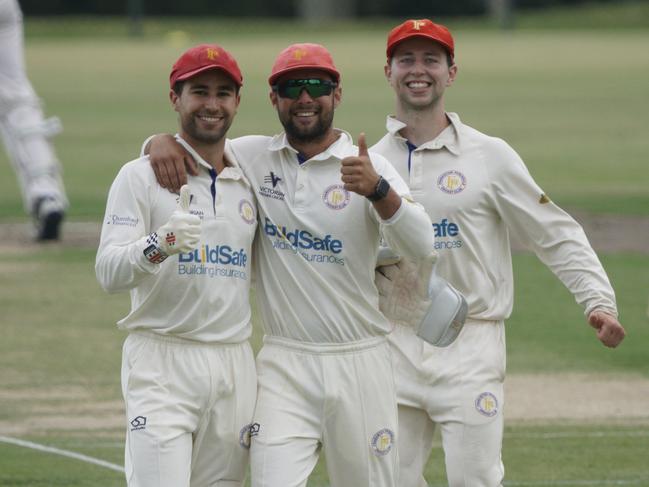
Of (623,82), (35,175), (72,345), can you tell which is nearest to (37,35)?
(623,82)

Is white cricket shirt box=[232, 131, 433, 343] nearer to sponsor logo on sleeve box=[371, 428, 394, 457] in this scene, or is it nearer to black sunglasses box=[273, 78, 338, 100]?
black sunglasses box=[273, 78, 338, 100]

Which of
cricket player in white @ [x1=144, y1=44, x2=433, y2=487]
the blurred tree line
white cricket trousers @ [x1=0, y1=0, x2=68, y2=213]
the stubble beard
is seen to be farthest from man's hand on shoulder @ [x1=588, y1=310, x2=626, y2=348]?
the blurred tree line

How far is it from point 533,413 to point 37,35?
52059 millimetres

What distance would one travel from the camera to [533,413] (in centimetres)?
1038

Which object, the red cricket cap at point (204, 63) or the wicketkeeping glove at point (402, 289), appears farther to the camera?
the wicketkeeping glove at point (402, 289)

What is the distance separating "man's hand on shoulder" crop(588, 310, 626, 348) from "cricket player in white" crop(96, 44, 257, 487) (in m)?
1.49

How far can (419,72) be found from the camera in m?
7.02

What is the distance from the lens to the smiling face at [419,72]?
7031mm

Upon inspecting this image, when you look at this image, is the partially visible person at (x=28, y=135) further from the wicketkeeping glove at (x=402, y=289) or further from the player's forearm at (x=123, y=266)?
the player's forearm at (x=123, y=266)

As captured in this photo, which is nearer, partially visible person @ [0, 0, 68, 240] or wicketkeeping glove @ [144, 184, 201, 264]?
wicketkeeping glove @ [144, 184, 201, 264]

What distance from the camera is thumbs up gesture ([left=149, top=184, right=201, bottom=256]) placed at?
5848 mm

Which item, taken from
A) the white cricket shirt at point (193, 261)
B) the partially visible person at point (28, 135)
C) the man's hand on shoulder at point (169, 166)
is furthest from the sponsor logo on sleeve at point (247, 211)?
the partially visible person at point (28, 135)

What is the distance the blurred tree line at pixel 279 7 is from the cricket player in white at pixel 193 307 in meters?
65.8

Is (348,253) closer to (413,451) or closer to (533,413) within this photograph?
(413,451)
